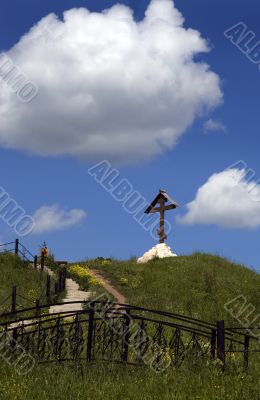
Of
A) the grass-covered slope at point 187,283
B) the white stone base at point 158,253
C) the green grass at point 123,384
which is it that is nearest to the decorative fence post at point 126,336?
the green grass at point 123,384

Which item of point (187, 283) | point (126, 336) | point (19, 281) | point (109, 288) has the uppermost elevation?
point (187, 283)

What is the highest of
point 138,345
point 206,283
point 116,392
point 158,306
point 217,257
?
point 217,257

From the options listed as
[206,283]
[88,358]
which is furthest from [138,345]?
[206,283]

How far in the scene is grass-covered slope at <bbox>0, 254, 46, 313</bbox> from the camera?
2491 cm

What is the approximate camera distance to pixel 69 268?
3572 cm

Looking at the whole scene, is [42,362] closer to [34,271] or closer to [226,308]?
[226,308]

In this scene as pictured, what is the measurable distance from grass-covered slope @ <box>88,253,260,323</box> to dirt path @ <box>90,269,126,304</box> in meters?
0.37

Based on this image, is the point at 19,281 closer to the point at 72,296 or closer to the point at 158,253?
the point at 72,296

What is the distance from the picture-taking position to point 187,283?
1228 inches

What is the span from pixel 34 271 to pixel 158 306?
7.79 m

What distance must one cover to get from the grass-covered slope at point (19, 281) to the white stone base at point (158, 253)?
934 cm

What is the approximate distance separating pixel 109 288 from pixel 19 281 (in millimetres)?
5528

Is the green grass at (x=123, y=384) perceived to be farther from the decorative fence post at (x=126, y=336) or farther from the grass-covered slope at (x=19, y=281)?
the grass-covered slope at (x=19, y=281)

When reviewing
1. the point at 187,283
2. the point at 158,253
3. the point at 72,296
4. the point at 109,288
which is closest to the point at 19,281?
the point at 72,296
